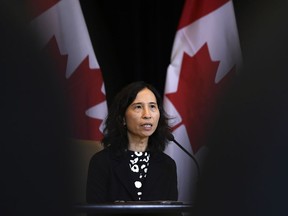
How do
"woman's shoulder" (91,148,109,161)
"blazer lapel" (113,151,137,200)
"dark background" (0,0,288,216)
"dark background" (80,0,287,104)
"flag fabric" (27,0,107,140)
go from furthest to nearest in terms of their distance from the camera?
"dark background" (80,0,287,104)
"flag fabric" (27,0,107,140)
"woman's shoulder" (91,148,109,161)
"blazer lapel" (113,151,137,200)
"dark background" (0,0,288,216)

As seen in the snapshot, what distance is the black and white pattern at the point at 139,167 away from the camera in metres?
3.16

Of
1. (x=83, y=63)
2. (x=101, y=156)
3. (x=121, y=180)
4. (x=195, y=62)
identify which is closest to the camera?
(x=121, y=180)

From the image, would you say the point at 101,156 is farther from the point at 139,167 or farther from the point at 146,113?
the point at 146,113

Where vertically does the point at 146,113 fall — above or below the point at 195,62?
below

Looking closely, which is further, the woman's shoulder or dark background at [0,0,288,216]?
the woman's shoulder

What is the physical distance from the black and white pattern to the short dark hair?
77 mm

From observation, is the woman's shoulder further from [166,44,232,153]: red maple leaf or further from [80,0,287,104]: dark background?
[80,0,287,104]: dark background

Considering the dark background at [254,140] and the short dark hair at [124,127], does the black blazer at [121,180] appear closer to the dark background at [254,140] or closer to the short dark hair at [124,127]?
the short dark hair at [124,127]

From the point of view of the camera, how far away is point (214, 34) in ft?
14.5

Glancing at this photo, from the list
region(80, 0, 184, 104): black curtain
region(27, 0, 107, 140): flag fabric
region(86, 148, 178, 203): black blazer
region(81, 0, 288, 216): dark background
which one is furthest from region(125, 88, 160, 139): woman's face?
region(81, 0, 288, 216): dark background

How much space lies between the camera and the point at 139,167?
322cm

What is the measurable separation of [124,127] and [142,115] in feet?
0.47

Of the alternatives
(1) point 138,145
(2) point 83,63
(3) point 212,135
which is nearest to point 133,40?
(2) point 83,63

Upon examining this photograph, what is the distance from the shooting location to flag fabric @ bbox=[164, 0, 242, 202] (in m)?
4.34
